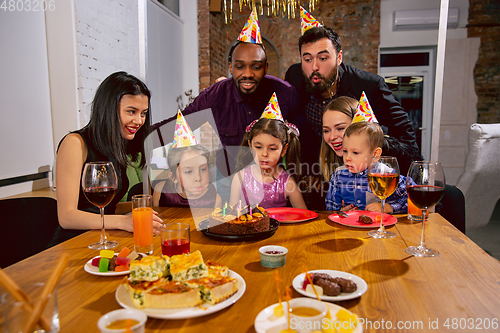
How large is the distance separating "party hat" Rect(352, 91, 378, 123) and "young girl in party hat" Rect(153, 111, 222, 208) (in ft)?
3.09

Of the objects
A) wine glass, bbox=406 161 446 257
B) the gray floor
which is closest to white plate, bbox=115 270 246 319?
wine glass, bbox=406 161 446 257

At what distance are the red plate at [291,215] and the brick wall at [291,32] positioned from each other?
103 centimetres

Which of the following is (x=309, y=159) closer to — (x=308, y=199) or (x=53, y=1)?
(x=308, y=199)

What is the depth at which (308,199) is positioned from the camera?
2078 mm

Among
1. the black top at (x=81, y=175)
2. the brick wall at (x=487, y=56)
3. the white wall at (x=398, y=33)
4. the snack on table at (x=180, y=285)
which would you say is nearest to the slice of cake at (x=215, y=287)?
the snack on table at (x=180, y=285)

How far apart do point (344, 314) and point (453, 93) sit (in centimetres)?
573

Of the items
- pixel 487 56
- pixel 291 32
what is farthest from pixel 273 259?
pixel 487 56

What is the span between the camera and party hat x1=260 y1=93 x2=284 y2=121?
1985 mm

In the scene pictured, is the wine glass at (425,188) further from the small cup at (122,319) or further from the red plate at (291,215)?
the small cup at (122,319)

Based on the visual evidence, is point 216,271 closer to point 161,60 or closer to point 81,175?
point 81,175

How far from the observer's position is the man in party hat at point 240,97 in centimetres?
201

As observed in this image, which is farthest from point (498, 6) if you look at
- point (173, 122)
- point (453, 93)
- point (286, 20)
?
point (173, 122)

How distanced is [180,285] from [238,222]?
1.50 feet

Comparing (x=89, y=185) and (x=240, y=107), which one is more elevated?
(x=240, y=107)
